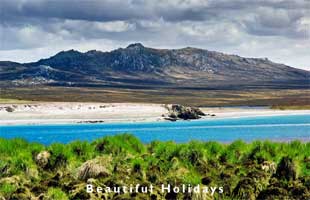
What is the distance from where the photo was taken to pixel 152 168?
51.2 feet

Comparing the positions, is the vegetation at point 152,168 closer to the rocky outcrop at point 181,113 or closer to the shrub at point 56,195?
the shrub at point 56,195

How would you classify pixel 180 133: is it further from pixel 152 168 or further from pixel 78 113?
pixel 152 168

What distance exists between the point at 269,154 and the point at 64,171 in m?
5.45

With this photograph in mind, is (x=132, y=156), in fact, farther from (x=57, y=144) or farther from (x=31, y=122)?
(x=31, y=122)

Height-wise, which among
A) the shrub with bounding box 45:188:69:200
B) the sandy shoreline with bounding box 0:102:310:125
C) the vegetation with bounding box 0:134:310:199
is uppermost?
the vegetation with bounding box 0:134:310:199

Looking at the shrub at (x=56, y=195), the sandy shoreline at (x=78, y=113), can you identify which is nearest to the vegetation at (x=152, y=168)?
the shrub at (x=56, y=195)

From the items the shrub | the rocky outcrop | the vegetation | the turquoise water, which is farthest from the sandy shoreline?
the shrub

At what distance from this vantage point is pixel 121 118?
321 feet

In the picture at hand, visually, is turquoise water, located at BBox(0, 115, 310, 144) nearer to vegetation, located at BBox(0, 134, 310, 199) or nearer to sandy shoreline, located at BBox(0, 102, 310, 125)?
sandy shoreline, located at BBox(0, 102, 310, 125)

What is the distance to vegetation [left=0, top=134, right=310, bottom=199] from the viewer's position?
13.9 metres

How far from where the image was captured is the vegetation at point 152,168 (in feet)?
45.5

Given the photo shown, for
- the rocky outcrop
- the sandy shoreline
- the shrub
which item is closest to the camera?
the shrub

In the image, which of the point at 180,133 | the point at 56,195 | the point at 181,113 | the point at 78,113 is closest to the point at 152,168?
the point at 56,195

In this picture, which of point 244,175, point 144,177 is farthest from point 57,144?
point 244,175
